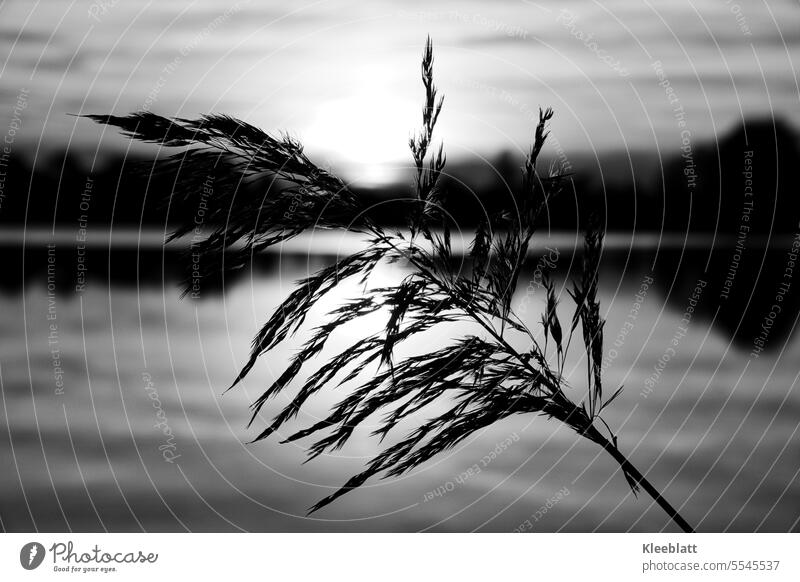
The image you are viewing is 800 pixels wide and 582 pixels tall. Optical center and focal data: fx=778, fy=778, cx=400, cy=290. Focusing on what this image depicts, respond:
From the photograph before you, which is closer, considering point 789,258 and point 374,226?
point 374,226

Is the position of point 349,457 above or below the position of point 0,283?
below

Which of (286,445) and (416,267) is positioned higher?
(416,267)

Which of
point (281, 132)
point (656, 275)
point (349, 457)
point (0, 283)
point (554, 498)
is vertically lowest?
point (554, 498)

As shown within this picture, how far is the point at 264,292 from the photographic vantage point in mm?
2535

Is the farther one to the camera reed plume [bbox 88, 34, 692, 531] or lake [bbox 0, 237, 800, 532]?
lake [bbox 0, 237, 800, 532]

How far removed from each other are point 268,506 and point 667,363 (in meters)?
1.69

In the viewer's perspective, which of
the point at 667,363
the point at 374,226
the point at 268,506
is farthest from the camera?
the point at 667,363

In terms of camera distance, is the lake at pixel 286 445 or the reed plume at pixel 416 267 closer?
the reed plume at pixel 416 267

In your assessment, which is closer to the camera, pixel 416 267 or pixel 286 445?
pixel 416 267

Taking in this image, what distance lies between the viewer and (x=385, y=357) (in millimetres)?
1804

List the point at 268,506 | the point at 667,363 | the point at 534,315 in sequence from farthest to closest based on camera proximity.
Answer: the point at 667,363
the point at 534,315
the point at 268,506

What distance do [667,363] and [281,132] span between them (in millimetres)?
1839

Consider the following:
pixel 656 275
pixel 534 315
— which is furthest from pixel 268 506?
pixel 656 275

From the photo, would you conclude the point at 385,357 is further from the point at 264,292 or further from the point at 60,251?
the point at 60,251
